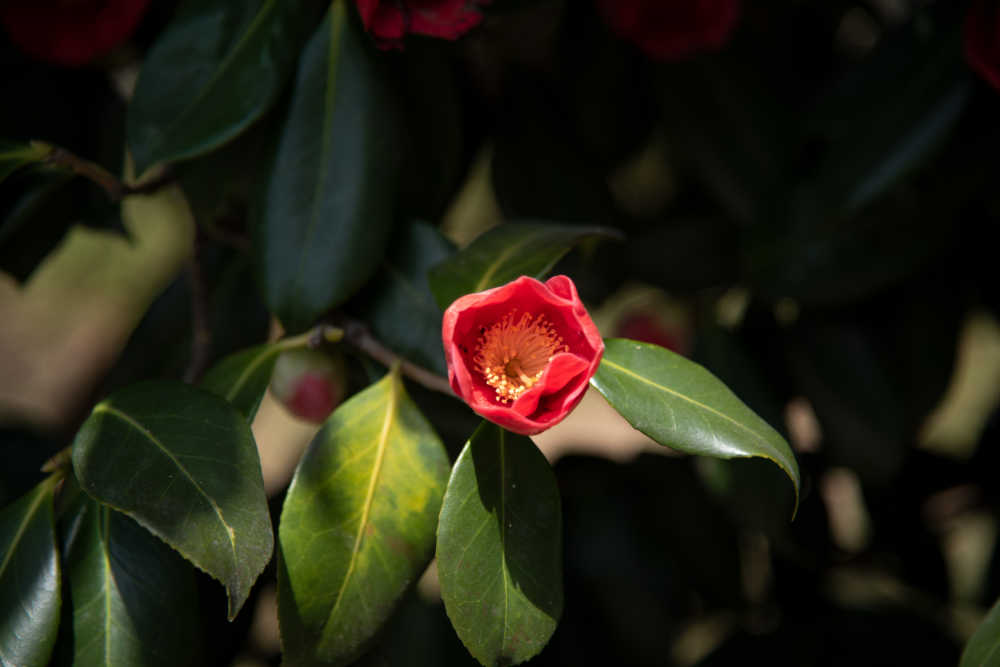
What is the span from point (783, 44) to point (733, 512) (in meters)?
0.55

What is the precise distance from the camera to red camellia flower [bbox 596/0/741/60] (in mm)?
853

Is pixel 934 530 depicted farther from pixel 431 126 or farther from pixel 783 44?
pixel 431 126

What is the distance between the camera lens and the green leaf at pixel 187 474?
49 cm

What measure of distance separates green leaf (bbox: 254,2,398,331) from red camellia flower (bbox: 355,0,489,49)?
39 millimetres

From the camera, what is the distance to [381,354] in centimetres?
65

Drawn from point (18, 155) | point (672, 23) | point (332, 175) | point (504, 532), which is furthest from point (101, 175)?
point (672, 23)

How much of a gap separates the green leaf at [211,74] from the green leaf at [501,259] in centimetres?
19

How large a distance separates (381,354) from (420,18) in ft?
0.83

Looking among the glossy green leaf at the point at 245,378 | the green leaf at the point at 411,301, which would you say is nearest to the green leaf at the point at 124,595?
the glossy green leaf at the point at 245,378

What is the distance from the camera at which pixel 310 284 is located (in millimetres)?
645

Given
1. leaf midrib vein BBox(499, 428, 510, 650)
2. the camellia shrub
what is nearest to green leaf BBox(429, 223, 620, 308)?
the camellia shrub

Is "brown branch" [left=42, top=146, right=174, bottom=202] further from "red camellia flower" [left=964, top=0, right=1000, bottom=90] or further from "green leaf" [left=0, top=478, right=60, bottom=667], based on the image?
"red camellia flower" [left=964, top=0, right=1000, bottom=90]

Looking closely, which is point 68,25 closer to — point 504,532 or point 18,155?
point 18,155

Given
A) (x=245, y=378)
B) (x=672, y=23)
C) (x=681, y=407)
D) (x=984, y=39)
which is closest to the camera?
(x=681, y=407)
